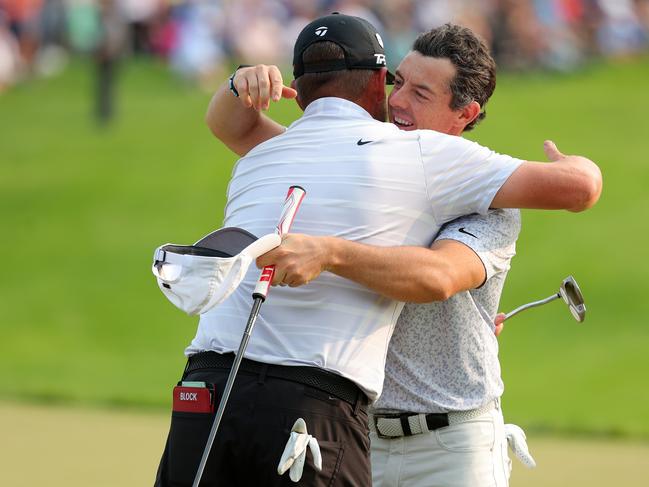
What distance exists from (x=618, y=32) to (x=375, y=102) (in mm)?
19614

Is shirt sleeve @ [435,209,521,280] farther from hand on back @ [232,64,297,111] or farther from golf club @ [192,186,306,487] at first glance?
hand on back @ [232,64,297,111]

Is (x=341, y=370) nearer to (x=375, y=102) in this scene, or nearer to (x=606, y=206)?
(x=375, y=102)

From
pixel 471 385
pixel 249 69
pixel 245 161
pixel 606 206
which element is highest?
pixel 249 69

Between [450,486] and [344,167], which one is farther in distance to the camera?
[450,486]

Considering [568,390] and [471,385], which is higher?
[471,385]

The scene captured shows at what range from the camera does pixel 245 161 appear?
3.78m

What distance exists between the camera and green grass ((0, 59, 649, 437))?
12.9 meters

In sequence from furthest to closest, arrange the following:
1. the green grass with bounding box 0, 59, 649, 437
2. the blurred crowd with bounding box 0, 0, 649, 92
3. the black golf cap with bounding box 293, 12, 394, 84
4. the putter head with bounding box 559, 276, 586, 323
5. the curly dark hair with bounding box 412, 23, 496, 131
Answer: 1. the blurred crowd with bounding box 0, 0, 649, 92
2. the green grass with bounding box 0, 59, 649, 437
3. the putter head with bounding box 559, 276, 586, 323
4. the curly dark hair with bounding box 412, 23, 496, 131
5. the black golf cap with bounding box 293, 12, 394, 84

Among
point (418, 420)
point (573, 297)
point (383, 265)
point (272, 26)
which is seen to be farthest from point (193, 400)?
point (272, 26)

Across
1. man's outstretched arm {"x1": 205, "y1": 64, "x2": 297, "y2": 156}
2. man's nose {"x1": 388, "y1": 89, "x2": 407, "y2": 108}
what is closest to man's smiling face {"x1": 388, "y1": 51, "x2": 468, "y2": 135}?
man's nose {"x1": 388, "y1": 89, "x2": 407, "y2": 108}

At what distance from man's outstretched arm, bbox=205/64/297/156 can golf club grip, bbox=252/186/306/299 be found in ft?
1.39

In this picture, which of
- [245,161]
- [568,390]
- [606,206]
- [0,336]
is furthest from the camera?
[606,206]

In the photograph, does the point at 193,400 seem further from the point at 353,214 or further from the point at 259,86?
the point at 259,86

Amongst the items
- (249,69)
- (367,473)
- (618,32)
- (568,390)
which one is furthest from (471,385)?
(618,32)
